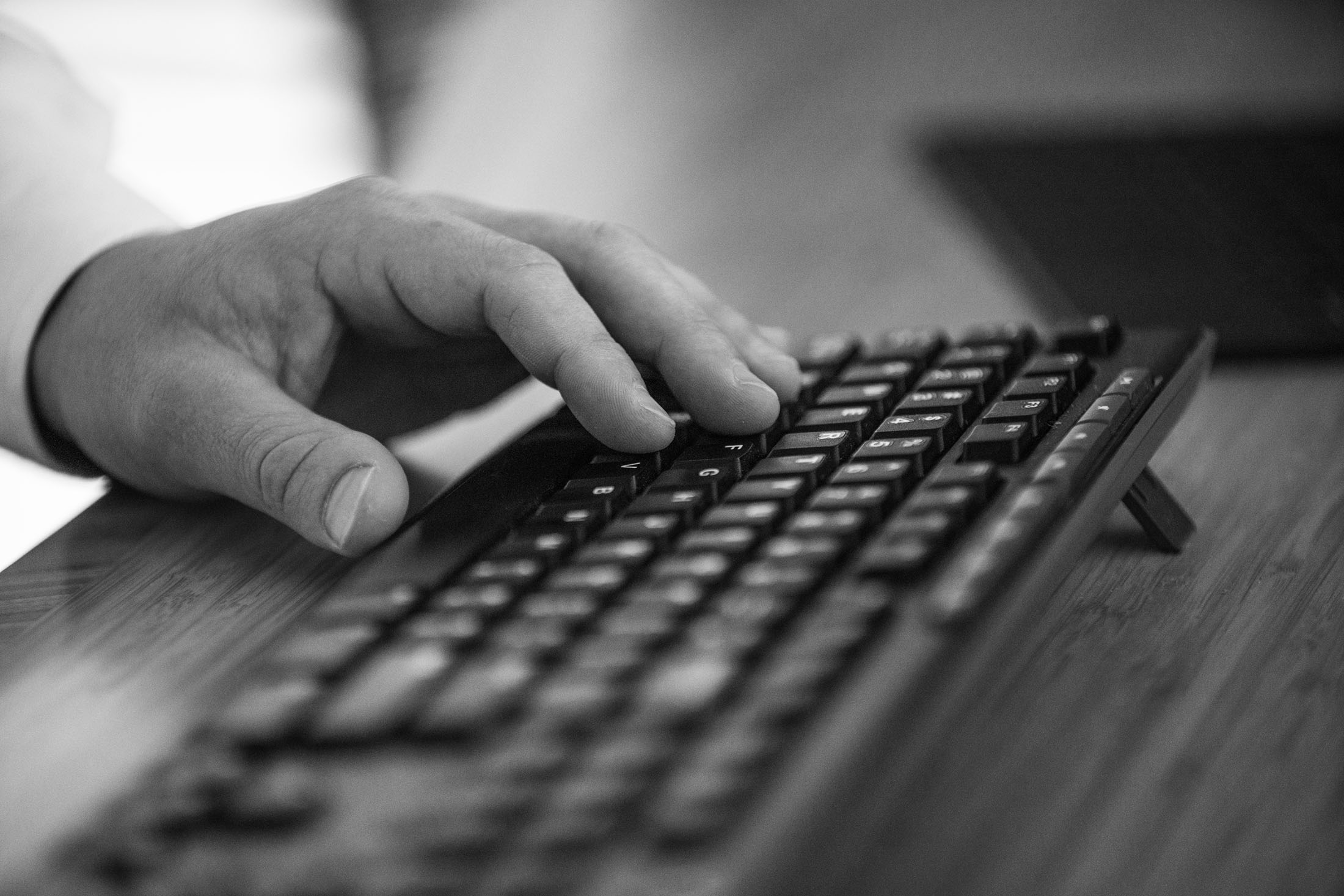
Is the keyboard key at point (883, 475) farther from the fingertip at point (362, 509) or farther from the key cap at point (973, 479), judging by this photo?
the fingertip at point (362, 509)

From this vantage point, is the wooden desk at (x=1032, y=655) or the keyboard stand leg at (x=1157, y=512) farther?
the keyboard stand leg at (x=1157, y=512)

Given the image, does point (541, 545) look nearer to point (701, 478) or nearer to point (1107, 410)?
point (701, 478)

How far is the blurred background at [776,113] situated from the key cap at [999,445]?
0.92 ft

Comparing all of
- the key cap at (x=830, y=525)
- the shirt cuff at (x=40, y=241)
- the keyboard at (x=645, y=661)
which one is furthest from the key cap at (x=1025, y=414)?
the shirt cuff at (x=40, y=241)

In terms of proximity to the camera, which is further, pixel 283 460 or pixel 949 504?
pixel 283 460

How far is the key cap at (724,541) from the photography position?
48cm

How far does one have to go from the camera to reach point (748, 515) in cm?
51

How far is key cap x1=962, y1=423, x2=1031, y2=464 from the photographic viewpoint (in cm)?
55

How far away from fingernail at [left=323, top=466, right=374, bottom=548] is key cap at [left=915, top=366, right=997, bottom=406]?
233 millimetres

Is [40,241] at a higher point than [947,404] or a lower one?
lower

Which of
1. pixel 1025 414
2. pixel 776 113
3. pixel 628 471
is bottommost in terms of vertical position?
pixel 628 471

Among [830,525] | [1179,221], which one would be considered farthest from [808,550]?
[1179,221]

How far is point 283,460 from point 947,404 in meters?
0.27

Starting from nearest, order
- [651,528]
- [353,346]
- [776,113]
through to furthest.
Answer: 1. [651,528]
2. [353,346]
3. [776,113]
